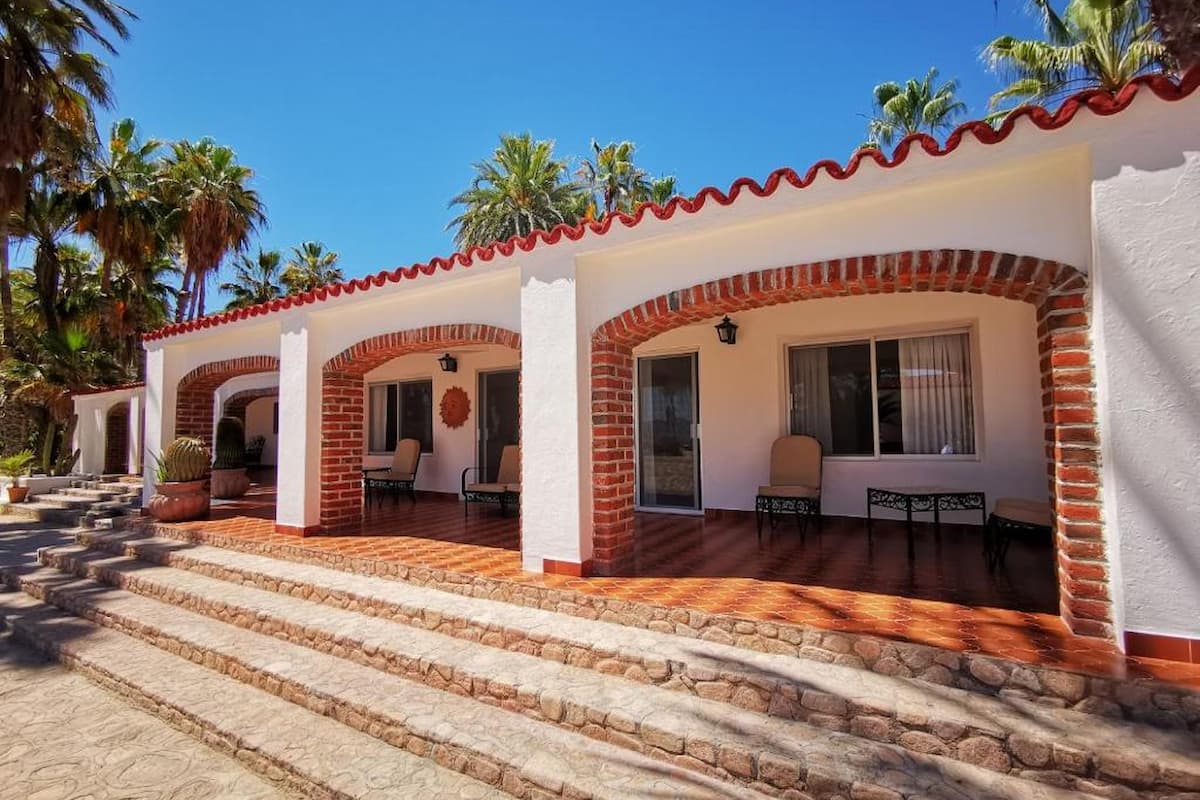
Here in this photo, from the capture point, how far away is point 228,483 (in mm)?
10133

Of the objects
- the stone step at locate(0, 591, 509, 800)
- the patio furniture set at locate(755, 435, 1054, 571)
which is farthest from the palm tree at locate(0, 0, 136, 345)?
the patio furniture set at locate(755, 435, 1054, 571)

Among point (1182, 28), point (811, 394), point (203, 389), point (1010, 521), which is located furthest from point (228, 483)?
point (1182, 28)

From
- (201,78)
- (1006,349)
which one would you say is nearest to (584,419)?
(1006,349)

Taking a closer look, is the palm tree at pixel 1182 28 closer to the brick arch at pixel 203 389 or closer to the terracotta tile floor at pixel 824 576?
the terracotta tile floor at pixel 824 576

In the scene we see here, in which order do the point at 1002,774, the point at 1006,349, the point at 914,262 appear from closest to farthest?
the point at 1002,774
the point at 914,262
the point at 1006,349

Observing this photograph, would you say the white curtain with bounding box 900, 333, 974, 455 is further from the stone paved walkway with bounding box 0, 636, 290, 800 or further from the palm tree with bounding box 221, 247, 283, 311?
the palm tree with bounding box 221, 247, 283, 311

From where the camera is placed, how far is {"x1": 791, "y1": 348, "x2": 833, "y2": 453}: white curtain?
276 inches

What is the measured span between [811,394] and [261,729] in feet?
20.8

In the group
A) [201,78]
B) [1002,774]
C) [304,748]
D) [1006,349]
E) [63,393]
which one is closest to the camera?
[1002,774]

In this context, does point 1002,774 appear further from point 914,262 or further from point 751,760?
point 914,262

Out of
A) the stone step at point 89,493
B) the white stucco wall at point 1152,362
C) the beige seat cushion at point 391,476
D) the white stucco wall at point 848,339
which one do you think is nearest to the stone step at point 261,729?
the white stucco wall at point 1152,362

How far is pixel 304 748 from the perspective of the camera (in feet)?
10.6

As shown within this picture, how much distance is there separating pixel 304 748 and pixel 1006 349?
277 inches

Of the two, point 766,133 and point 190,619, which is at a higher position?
point 766,133
